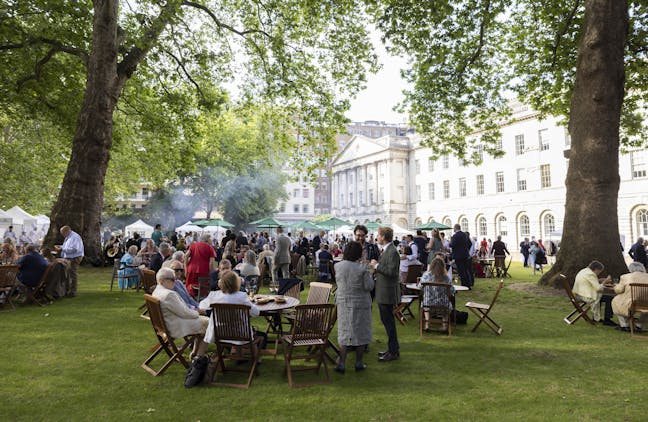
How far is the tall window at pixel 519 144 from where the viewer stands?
41625mm

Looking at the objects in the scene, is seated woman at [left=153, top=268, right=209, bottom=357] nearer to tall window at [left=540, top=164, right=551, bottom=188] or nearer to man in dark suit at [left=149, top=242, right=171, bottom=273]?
man in dark suit at [left=149, top=242, right=171, bottom=273]

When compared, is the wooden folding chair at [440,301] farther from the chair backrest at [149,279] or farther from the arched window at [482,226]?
the arched window at [482,226]

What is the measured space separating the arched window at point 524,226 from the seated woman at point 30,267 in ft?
131

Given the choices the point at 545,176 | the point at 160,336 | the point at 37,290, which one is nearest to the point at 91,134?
the point at 37,290

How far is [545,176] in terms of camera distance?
128 ft

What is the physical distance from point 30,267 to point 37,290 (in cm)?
56

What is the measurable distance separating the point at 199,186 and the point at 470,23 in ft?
101

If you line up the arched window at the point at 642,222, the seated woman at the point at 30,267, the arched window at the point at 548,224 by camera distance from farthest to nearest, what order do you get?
the arched window at the point at 548,224
the arched window at the point at 642,222
the seated woman at the point at 30,267

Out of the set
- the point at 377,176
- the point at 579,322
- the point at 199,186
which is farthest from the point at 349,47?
the point at 377,176

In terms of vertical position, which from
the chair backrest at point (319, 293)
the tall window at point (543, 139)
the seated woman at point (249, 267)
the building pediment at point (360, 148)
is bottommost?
the chair backrest at point (319, 293)

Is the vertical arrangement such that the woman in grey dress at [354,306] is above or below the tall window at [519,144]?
below

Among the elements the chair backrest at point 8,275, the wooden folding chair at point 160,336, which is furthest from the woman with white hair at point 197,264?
the wooden folding chair at point 160,336

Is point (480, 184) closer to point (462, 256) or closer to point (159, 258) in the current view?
point (462, 256)

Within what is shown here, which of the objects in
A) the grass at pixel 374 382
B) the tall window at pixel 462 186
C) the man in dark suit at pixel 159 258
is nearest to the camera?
the grass at pixel 374 382
